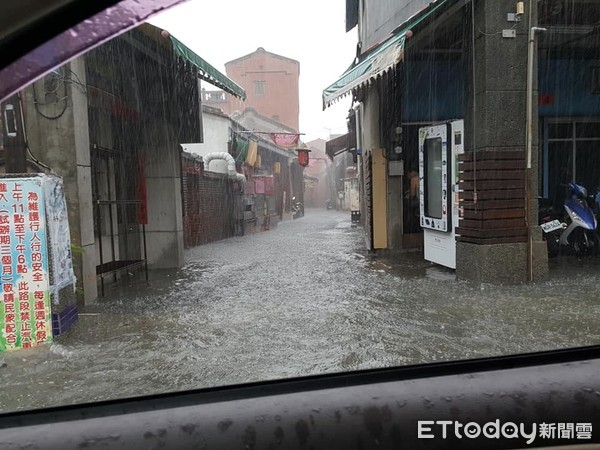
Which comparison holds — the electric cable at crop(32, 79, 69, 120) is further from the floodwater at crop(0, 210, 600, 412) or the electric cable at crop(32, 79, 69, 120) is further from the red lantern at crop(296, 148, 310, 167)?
the red lantern at crop(296, 148, 310, 167)

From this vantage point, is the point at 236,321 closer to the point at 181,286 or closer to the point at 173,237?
the point at 181,286

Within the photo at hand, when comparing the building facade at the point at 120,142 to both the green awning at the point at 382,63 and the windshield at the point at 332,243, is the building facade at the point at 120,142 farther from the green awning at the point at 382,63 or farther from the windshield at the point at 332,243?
the green awning at the point at 382,63

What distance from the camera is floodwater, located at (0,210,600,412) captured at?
3.80m

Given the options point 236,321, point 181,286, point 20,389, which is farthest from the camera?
point 181,286

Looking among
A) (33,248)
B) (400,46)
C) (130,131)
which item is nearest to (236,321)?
(33,248)

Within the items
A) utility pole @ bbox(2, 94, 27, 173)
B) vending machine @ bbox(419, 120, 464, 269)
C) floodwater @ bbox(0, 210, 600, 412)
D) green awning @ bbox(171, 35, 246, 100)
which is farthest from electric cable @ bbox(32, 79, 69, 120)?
vending machine @ bbox(419, 120, 464, 269)

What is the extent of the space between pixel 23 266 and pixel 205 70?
4.10 meters

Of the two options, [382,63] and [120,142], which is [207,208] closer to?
[120,142]

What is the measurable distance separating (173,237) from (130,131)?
215 cm

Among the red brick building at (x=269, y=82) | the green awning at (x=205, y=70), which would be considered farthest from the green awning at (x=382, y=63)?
the red brick building at (x=269, y=82)

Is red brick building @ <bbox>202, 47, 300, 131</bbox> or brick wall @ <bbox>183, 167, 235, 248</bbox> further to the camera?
red brick building @ <bbox>202, 47, 300, 131</bbox>

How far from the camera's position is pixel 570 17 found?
26.5 ft

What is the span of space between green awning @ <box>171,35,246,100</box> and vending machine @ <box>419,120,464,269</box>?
3.47m

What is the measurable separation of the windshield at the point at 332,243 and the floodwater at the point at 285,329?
32mm
